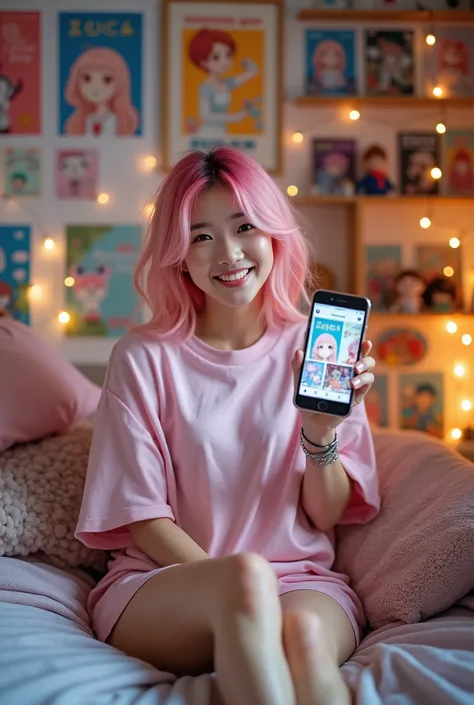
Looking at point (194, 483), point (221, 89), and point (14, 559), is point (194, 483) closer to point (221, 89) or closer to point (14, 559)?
point (14, 559)

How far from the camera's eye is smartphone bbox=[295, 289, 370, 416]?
1.15 m

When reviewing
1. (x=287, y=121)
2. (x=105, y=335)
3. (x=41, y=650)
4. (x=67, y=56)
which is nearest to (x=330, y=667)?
(x=41, y=650)

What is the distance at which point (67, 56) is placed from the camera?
2.65 m

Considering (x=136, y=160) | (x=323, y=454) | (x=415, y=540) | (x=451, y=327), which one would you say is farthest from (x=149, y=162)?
(x=415, y=540)

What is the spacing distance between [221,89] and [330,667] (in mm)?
2177

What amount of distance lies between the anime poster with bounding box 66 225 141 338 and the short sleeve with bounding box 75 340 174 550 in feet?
4.62

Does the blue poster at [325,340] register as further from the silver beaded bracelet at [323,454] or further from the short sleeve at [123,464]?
the short sleeve at [123,464]

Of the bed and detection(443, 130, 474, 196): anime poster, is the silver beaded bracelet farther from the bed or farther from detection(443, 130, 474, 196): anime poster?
detection(443, 130, 474, 196): anime poster

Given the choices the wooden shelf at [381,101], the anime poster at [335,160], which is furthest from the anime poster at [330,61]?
the anime poster at [335,160]

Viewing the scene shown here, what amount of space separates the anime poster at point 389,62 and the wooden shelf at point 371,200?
39 cm

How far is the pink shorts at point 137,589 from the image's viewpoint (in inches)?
43.7

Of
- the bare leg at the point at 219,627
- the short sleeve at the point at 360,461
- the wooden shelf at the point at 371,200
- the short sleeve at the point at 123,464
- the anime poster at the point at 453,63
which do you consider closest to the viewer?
the bare leg at the point at 219,627

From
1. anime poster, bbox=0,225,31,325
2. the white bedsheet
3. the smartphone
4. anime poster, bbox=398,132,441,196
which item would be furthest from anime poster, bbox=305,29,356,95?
the white bedsheet

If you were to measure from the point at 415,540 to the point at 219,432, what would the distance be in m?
0.35
